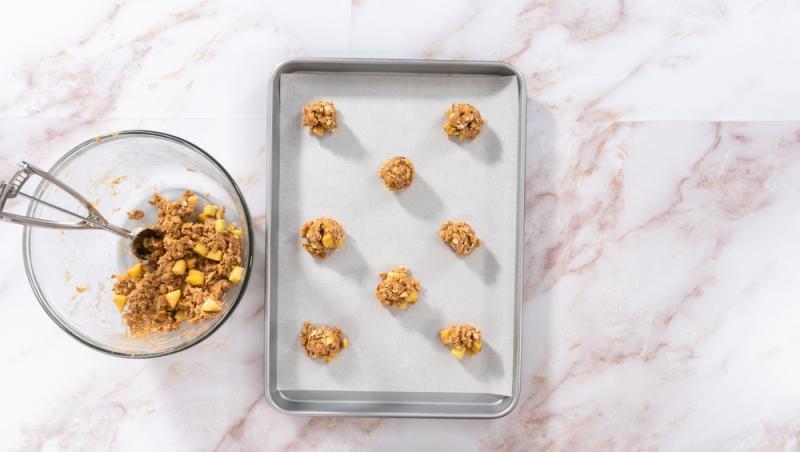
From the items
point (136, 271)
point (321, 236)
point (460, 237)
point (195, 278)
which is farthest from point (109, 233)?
point (460, 237)

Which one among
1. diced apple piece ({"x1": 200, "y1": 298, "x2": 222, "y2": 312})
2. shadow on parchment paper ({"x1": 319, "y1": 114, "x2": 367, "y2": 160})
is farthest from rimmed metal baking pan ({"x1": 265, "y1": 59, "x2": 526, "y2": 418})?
diced apple piece ({"x1": 200, "y1": 298, "x2": 222, "y2": 312})

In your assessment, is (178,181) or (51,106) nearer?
(178,181)

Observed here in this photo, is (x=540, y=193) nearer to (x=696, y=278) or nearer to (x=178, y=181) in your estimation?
(x=696, y=278)

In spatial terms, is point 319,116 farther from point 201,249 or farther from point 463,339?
point 463,339

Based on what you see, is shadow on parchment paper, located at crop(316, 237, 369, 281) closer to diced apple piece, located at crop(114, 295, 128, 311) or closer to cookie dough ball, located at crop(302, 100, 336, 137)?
cookie dough ball, located at crop(302, 100, 336, 137)

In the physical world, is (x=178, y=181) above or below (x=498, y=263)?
→ above

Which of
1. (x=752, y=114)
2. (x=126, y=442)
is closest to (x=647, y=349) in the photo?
(x=752, y=114)
